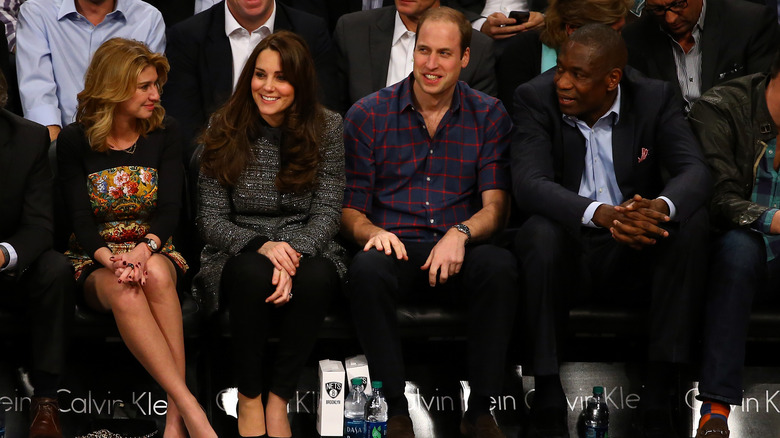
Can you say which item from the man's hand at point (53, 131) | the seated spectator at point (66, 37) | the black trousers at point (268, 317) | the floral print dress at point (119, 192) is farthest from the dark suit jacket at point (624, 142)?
the man's hand at point (53, 131)

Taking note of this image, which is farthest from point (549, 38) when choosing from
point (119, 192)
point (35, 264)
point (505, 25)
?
point (35, 264)

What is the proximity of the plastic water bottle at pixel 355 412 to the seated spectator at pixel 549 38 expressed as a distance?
60.4 inches

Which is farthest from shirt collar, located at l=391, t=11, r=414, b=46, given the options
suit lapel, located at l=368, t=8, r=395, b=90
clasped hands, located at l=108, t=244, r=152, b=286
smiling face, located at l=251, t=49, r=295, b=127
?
clasped hands, located at l=108, t=244, r=152, b=286

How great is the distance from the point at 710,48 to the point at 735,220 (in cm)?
116

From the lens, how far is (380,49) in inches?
181

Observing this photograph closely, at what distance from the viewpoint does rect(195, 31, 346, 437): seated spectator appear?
11.2 ft

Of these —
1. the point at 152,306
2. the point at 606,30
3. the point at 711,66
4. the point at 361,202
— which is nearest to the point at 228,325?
the point at 152,306

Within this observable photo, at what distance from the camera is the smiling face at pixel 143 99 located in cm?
361

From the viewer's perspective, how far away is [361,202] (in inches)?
150

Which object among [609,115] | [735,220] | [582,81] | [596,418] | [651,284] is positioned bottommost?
[596,418]

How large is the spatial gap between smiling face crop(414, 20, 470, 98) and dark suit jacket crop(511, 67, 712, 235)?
0.27 meters

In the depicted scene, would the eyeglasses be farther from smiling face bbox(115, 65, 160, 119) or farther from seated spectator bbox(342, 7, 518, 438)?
smiling face bbox(115, 65, 160, 119)

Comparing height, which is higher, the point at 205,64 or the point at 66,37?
the point at 66,37

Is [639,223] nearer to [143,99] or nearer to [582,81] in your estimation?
[582,81]
